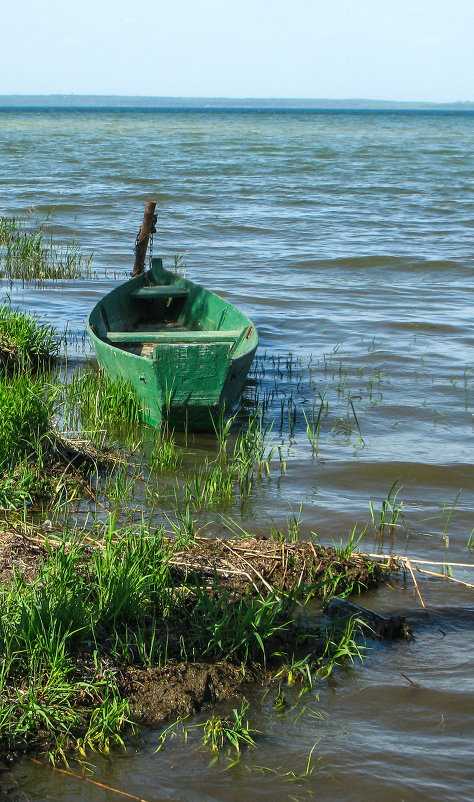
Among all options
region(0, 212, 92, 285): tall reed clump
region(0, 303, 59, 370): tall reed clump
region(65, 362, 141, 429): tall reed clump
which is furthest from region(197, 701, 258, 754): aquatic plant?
region(0, 212, 92, 285): tall reed clump

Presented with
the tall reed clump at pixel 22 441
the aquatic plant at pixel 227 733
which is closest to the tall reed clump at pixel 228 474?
the tall reed clump at pixel 22 441

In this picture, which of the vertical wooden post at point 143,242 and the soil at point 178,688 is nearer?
the soil at point 178,688

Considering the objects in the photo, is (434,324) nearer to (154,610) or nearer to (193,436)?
(193,436)

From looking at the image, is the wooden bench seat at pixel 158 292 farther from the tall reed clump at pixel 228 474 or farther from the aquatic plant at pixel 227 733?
the aquatic plant at pixel 227 733

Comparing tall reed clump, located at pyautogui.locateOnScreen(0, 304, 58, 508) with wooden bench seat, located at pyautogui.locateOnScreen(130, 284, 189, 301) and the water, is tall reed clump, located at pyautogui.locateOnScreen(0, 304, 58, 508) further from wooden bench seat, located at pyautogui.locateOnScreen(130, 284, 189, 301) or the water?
wooden bench seat, located at pyautogui.locateOnScreen(130, 284, 189, 301)

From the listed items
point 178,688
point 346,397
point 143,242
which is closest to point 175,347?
point 346,397

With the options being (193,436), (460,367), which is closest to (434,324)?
(460,367)

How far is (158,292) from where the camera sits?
10195 mm

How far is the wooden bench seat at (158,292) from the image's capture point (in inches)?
401

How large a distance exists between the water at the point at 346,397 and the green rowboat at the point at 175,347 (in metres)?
0.71

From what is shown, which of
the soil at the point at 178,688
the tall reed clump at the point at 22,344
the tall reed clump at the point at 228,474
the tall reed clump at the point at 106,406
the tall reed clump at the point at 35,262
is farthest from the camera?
the tall reed clump at the point at 35,262

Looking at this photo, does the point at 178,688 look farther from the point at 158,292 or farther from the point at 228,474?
the point at 158,292

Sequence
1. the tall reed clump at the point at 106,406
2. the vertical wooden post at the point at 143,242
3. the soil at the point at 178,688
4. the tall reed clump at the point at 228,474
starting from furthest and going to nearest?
the vertical wooden post at the point at 143,242
the tall reed clump at the point at 106,406
the tall reed clump at the point at 228,474
the soil at the point at 178,688

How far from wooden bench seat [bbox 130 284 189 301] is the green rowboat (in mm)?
11
